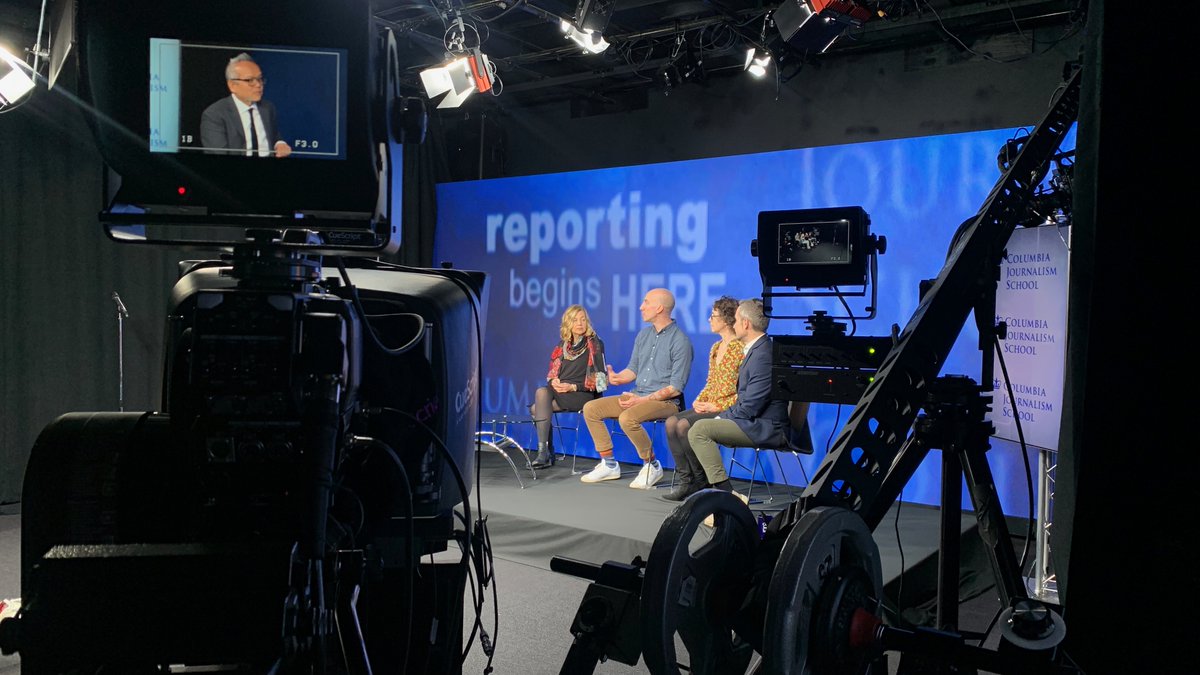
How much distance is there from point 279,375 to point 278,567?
8.1 inches

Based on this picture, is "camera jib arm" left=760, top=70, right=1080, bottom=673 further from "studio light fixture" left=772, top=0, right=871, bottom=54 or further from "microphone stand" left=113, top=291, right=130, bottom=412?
"microphone stand" left=113, top=291, right=130, bottom=412

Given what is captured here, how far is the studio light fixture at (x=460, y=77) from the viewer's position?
17.4 ft

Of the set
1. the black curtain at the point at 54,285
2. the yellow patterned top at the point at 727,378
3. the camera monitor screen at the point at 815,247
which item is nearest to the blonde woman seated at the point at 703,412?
the yellow patterned top at the point at 727,378

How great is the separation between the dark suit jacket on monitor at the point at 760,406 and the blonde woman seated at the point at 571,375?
4.86ft

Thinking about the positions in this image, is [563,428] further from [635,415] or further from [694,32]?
[694,32]

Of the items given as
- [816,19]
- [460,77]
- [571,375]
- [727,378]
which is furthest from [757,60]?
[571,375]

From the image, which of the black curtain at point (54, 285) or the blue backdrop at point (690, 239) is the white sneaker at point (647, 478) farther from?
the black curtain at point (54, 285)

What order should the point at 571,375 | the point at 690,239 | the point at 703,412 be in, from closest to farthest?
1. the point at 703,412
2. the point at 571,375
3. the point at 690,239

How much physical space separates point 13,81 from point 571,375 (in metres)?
3.50

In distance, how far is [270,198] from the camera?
113 centimetres

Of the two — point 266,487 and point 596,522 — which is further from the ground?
point 266,487

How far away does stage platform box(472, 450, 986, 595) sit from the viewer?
3822 millimetres

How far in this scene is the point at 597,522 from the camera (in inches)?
163

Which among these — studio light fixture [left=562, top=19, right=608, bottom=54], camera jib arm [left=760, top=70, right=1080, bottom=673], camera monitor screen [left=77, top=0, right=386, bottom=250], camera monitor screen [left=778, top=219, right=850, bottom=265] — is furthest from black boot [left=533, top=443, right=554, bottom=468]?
camera monitor screen [left=77, top=0, right=386, bottom=250]
